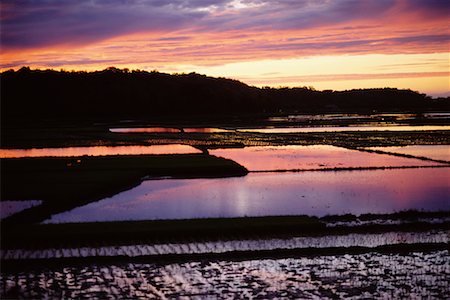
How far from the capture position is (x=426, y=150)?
3222 cm

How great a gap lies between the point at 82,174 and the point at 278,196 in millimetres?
8094

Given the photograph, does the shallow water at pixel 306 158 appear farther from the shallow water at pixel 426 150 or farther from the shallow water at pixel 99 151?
the shallow water at pixel 99 151

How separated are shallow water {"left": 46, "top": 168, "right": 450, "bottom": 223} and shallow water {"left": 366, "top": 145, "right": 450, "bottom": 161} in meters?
5.51

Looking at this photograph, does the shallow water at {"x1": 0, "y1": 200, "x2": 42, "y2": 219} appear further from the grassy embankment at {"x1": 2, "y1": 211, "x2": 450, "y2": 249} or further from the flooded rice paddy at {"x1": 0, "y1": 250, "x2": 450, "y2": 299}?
the flooded rice paddy at {"x1": 0, "y1": 250, "x2": 450, "y2": 299}

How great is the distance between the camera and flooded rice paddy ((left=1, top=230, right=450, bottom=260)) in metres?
12.4

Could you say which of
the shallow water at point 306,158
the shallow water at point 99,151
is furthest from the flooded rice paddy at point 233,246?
the shallow water at point 99,151

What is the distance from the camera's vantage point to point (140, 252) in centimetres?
1248

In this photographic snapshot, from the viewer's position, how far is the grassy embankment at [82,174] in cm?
1778

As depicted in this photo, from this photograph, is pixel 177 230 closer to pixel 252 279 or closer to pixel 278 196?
pixel 252 279

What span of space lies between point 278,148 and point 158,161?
34.1ft

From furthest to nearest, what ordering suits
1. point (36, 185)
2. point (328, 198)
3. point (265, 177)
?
point (265, 177)
point (36, 185)
point (328, 198)

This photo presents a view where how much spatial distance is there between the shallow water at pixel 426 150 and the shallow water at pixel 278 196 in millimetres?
5510

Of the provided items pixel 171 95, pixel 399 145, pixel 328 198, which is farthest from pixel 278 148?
pixel 171 95

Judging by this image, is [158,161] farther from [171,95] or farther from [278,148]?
[171,95]
